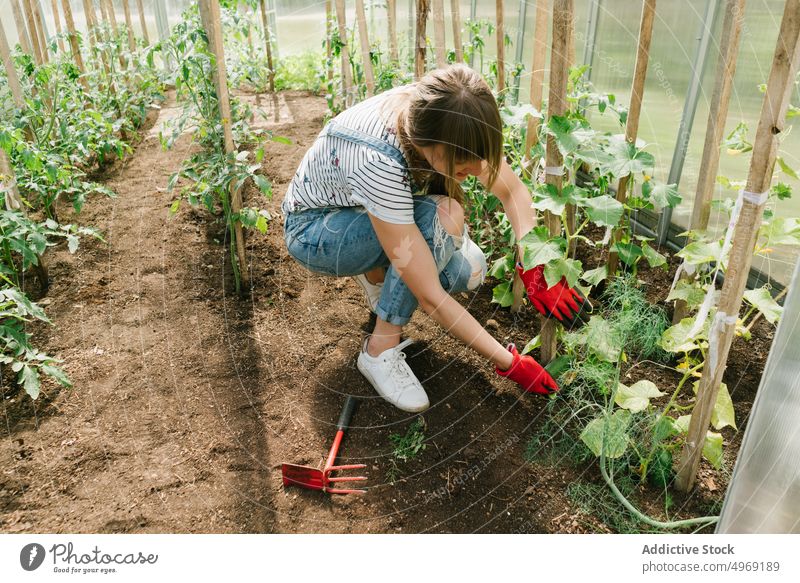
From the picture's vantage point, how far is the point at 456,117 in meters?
1.53

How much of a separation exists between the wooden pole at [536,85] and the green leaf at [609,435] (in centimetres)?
70

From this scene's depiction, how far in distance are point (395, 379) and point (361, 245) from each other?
44 cm

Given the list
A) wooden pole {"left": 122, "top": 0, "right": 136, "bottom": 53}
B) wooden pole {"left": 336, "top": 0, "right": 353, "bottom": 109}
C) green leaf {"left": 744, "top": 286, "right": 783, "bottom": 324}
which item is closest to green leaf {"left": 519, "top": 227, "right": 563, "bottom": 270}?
green leaf {"left": 744, "top": 286, "right": 783, "bottom": 324}

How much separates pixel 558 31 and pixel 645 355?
107cm

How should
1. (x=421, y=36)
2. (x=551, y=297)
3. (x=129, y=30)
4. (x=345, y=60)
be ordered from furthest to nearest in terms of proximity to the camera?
(x=129, y=30) < (x=345, y=60) < (x=421, y=36) < (x=551, y=297)

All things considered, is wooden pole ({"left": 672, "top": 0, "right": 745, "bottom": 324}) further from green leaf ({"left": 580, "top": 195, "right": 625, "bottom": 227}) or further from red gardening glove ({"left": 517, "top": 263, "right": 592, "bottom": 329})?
red gardening glove ({"left": 517, "top": 263, "right": 592, "bottom": 329})

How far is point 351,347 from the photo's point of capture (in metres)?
2.27

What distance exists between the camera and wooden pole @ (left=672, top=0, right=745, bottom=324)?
68.3 inches

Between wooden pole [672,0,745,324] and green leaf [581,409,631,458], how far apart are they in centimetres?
72

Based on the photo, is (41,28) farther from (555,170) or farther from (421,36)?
(555,170)

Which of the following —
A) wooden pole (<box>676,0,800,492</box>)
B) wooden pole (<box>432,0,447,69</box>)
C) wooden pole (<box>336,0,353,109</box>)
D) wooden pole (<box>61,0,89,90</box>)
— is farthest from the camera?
wooden pole (<box>61,0,89,90</box>)

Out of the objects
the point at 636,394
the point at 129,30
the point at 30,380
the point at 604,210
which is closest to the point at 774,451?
the point at 636,394

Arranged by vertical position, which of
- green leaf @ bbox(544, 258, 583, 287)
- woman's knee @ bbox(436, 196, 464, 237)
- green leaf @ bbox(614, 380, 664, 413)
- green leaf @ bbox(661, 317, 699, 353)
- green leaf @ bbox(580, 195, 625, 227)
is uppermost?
green leaf @ bbox(580, 195, 625, 227)

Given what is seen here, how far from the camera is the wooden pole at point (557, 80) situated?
162 cm
